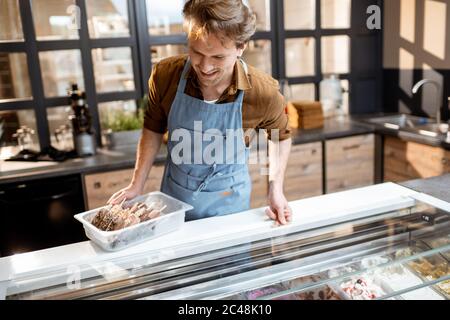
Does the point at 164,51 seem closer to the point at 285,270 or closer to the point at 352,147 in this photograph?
the point at 352,147

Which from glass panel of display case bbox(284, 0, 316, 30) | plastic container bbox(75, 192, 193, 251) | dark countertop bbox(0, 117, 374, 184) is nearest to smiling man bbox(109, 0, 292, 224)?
plastic container bbox(75, 192, 193, 251)

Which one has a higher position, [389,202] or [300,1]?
[300,1]

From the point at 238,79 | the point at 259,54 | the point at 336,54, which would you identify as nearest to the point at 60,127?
the point at 259,54

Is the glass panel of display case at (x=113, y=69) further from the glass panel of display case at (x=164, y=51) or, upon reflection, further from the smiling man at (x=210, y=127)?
the smiling man at (x=210, y=127)

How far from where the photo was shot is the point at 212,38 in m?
1.35

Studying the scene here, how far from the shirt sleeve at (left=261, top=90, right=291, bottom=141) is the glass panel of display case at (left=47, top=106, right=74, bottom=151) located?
1.95 meters

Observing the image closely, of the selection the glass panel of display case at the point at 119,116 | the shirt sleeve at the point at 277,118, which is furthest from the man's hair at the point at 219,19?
the glass panel of display case at the point at 119,116

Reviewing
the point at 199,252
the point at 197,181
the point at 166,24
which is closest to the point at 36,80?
the point at 166,24

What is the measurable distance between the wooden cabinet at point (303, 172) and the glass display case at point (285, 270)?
188 centimetres

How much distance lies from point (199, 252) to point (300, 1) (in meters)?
3.09

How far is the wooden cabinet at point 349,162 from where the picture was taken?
11.1 ft
